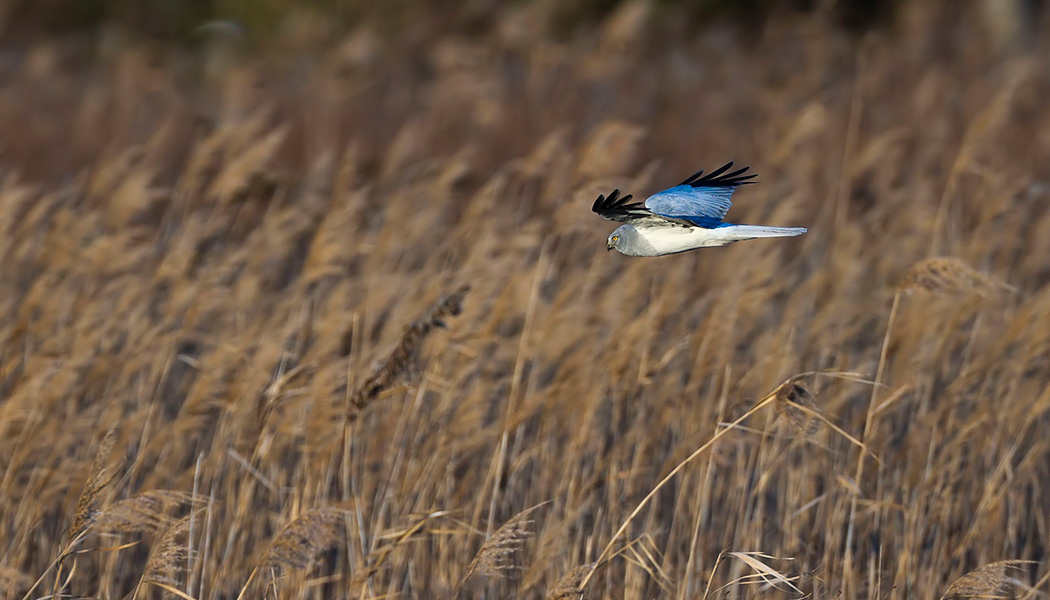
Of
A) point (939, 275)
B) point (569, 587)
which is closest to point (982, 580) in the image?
point (939, 275)

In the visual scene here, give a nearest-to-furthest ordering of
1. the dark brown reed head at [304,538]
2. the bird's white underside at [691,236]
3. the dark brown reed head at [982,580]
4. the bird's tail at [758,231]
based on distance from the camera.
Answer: the bird's tail at [758,231]
the bird's white underside at [691,236]
the dark brown reed head at [304,538]
the dark brown reed head at [982,580]

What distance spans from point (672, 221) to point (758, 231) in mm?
298

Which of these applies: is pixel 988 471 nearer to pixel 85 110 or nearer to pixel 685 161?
pixel 685 161

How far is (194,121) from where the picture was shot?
→ 954 centimetres

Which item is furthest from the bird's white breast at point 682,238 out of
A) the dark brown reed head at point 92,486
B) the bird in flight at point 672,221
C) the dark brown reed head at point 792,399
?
the dark brown reed head at point 92,486

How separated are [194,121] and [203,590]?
21.9 feet

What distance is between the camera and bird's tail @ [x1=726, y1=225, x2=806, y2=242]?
1692mm

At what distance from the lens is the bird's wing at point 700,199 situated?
204 centimetres

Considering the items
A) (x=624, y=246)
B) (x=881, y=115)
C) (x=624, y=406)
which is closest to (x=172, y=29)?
(x=881, y=115)

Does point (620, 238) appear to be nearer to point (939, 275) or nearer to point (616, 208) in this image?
point (616, 208)

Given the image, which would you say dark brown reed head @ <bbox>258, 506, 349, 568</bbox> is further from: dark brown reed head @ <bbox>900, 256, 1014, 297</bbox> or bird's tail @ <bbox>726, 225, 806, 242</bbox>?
dark brown reed head @ <bbox>900, 256, 1014, 297</bbox>

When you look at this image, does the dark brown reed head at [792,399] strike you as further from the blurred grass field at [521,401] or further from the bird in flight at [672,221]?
the bird in flight at [672,221]

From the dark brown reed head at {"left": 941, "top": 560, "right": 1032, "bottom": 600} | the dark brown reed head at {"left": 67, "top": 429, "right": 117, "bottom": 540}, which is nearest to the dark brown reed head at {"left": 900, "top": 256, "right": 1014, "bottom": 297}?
the dark brown reed head at {"left": 941, "top": 560, "right": 1032, "bottom": 600}

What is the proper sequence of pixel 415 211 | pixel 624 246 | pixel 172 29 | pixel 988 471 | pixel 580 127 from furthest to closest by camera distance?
pixel 172 29
pixel 580 127
pixel 415 211
pixel 988 471
pixel 624 246
